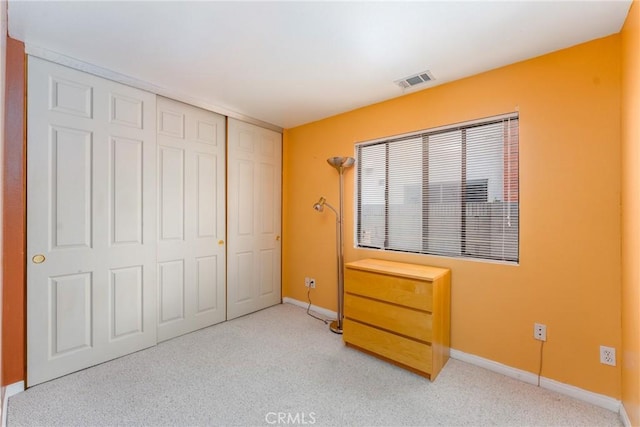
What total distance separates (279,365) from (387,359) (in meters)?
0.90

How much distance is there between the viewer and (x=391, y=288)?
2.32m

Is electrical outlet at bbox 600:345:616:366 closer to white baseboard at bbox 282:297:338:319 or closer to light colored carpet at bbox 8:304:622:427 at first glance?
light colored carpet at bbox 8:304:622:427

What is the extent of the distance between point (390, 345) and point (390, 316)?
0.23 m

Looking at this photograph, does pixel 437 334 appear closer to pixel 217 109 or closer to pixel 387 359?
pixel 387 359

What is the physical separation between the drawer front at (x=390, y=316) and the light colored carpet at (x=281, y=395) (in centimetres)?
32

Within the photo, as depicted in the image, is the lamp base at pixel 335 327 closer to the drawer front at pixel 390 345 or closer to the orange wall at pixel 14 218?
the drawer front at pixel 390 345

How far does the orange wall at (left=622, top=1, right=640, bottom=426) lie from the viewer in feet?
4.80

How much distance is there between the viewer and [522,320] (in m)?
2.12

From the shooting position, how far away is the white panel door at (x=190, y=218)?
8.87 feet

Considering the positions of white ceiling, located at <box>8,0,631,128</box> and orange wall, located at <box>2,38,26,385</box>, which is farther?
orange wall, located at <box>2,38,26,385</box>

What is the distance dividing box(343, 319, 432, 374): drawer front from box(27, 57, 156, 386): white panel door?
1835 millimetres

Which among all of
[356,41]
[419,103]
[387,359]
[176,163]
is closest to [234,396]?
[387,359]

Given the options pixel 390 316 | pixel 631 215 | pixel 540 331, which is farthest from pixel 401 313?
pixel 631 215

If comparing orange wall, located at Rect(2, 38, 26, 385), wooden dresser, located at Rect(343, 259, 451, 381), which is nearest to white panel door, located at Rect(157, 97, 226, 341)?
orange wall, located at Rect(2, 38, 26, 385)
